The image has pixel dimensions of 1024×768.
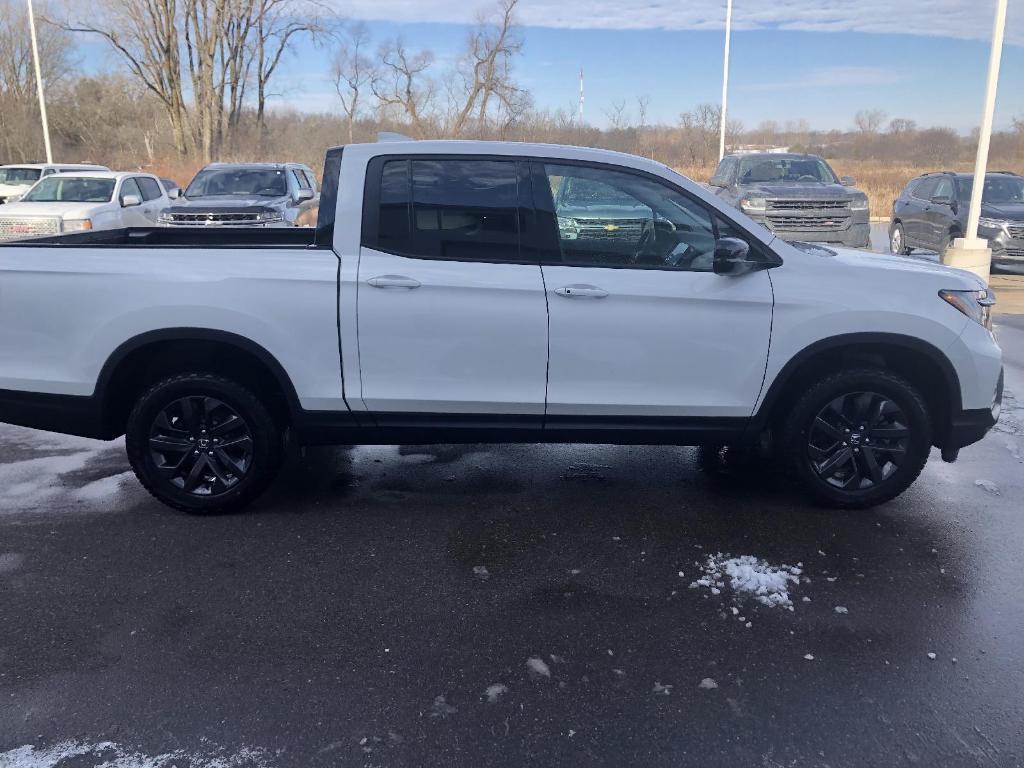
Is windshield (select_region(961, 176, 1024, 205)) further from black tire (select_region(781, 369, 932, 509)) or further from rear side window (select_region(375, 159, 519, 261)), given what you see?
rear side window (select_region(375, 159, 519, 261))

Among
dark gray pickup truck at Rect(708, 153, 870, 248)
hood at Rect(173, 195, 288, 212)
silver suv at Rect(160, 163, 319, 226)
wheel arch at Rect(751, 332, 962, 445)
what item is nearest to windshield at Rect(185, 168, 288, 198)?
silver suv at Rect(160, 163, 319, 226)

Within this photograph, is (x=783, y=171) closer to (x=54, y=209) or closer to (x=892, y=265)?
(x=892, y=265)

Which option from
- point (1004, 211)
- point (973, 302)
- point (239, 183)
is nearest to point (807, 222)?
point (1004, 211)

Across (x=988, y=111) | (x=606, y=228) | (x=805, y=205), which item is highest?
(x=988, y=111)

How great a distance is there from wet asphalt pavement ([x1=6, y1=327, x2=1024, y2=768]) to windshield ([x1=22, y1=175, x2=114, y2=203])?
Answer: 12.5 meters

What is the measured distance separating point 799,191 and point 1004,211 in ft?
11.5

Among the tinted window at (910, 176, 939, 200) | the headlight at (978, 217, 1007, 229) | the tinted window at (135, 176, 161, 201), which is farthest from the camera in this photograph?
the tinted window at (135, 176, 161, 201)

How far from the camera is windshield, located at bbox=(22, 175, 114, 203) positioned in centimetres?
1606


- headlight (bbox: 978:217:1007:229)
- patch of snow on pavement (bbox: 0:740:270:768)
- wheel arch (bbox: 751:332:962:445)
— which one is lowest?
patch of snow on pavement (bbox: 0:740:270:768)

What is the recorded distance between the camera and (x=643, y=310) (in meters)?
4.30

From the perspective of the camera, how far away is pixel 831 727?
112 inches

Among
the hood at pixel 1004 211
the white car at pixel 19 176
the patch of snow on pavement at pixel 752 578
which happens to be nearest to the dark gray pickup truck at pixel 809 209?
the hood at pixel 1004 211

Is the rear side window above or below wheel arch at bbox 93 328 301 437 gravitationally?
above

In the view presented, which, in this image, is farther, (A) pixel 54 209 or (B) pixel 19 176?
(B) pixel 19 176
